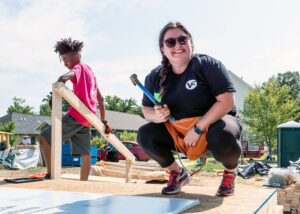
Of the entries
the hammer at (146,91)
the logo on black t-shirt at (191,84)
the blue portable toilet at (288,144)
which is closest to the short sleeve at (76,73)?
the hammer at (146,91)

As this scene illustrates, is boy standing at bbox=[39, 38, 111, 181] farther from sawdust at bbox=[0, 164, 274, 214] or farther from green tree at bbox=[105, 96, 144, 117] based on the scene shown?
green tree at bbox=[105, 96, 144, 117]

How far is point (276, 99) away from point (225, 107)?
2179 cm

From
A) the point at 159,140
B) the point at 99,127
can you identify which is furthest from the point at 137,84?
the point at 99,127

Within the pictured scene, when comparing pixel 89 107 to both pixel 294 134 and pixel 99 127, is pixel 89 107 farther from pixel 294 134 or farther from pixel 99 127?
pixel 294 134

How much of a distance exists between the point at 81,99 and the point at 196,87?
5.77 ft

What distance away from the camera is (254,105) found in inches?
884

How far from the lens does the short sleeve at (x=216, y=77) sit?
210cm

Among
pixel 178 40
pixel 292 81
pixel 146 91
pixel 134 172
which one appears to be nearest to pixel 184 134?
pixel 146 91

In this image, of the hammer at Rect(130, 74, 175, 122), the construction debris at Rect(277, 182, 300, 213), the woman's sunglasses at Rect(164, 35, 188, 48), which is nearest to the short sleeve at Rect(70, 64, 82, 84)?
the hammer at Rect(130, 74, 175, 122)

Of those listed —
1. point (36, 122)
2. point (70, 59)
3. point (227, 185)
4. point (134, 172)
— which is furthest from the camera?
point (36, 122)

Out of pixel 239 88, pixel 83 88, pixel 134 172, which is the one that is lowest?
pixel 134 172

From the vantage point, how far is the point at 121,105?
65.1 metres

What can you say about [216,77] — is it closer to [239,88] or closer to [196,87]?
[196,87]

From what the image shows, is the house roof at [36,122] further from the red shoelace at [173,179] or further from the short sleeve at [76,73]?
the red shoelace at [173,179]
